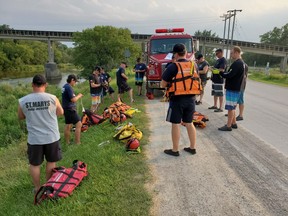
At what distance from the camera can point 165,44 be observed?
39.1 feet

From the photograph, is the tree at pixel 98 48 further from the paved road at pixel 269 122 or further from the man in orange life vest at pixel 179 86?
the man in orange life vest at pixel 179 86

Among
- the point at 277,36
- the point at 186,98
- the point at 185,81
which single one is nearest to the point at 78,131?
the point at 186,98

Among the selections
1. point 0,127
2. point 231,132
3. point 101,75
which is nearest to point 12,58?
point 0,127

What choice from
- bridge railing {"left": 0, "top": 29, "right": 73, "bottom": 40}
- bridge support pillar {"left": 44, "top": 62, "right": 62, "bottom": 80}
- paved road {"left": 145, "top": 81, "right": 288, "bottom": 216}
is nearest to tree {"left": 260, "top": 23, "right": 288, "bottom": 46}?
bridge railing {"left": 0, "top": 29, "right": 73, "bottom": 40}

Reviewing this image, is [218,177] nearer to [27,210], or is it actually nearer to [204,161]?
[204,161]

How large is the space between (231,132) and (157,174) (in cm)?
302

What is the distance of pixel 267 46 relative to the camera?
66125mm

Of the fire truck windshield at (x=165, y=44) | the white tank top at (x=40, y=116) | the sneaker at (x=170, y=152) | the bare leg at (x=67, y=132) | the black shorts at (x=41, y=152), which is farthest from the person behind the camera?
the fire truck windshield at (x=165, y=44)

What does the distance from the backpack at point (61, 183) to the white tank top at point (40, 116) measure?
56 cm

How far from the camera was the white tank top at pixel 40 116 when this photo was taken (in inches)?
151

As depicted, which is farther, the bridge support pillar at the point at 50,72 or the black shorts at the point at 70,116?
the bridge support pillar at the point at 50,72

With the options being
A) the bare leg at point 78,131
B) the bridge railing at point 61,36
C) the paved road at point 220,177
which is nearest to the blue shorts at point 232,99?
the paved road at point 220,177

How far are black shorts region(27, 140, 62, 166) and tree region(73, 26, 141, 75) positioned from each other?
43357 millimetres

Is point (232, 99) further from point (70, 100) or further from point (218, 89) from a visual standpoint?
point (70, 100)
